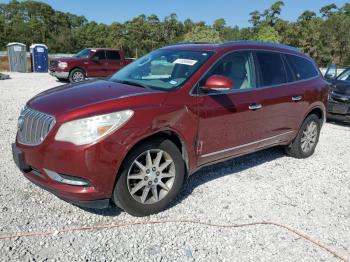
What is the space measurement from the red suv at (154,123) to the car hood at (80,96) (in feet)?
0.04

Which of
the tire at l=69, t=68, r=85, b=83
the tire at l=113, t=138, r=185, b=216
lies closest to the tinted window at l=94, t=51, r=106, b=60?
the tire at l=69, t=68, r=85, b=83

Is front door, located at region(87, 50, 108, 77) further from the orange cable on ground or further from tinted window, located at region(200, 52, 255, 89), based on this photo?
the orange cable on ground

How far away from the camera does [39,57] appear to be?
22.9 m

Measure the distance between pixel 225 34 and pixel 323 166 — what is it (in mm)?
74038

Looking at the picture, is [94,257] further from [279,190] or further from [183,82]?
[279,190]

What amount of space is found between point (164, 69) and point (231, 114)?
38.4 inches

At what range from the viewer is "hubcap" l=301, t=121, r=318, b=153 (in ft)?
19.6

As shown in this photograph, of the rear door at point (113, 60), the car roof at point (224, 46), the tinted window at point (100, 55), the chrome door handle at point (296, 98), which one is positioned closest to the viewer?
the car roof at point (224, 46)

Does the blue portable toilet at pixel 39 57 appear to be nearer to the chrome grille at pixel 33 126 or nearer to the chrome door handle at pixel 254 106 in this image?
the chrome grille at pixel 33 126

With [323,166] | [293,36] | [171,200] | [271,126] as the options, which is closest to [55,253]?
[171,200]

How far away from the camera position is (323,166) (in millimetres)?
5762

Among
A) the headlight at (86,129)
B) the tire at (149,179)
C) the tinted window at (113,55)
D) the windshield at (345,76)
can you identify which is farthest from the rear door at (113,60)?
the headlight at (86,129)

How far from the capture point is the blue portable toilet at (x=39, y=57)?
22359mm

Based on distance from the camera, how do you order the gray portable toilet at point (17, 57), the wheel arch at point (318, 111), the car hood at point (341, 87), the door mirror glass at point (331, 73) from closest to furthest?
1. the wheel arch at point (318, 111)
2. the car hood at point (341, 87)
3. the door mirror glass at point (331, 73)
4. the gray portable toilet at point (17, 57)
